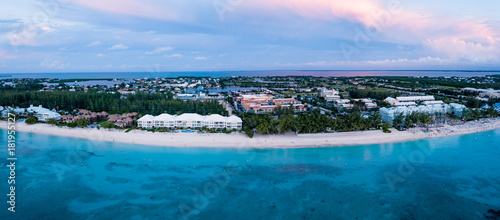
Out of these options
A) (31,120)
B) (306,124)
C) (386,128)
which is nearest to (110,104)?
(31,120)

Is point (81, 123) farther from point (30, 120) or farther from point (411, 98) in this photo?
point (411, 98)

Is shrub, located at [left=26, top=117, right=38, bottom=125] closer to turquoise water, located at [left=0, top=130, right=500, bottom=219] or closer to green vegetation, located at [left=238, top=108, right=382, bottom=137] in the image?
turquoise water, located at [left=0, top=130, right=500, bottom=219]

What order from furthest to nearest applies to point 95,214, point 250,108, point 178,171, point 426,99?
point 426,99
point 250,108
point 178,171
point 95,214

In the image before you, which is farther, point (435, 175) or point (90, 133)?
point (90, 133)

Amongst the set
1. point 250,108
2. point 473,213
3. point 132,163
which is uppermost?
point 250,108

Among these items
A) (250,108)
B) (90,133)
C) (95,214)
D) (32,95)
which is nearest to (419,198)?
(95,214)

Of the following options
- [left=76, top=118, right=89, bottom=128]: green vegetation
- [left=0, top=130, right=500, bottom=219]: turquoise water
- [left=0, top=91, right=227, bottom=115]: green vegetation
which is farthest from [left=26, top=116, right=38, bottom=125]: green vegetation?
[left=0, top=91, right=227, bottom=115]: green vegetation

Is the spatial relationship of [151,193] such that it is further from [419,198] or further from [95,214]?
[419,198]
